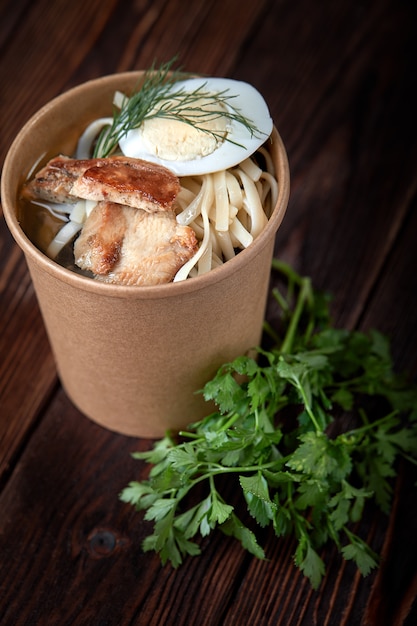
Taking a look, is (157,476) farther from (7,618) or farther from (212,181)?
(212,181)

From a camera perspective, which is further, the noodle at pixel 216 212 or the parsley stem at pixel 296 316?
the parsley stem at pixel 296 316

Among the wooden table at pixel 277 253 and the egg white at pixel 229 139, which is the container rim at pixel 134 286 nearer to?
the egg white at pixel 229 139

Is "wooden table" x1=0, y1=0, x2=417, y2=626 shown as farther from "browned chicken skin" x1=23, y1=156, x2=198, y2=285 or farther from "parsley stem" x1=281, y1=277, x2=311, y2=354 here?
"browned chicken skin" x1=23, y1=156, x2=198, y2=285

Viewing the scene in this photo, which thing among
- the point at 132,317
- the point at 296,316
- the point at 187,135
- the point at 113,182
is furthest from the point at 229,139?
the point at 296,316

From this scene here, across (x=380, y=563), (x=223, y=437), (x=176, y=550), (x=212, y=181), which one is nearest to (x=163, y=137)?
(x=212, y=181)

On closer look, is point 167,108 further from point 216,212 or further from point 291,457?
point 291,457

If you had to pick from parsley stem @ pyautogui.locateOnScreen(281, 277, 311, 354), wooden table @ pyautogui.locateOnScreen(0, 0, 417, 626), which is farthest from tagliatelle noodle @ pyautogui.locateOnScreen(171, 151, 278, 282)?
wooden table @ pyautogui.locateOnScreen(0, 0, 417, 626)

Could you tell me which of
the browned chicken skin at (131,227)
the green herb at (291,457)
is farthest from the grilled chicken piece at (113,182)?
the green herb at (291,457)
